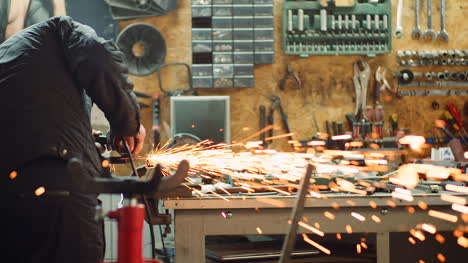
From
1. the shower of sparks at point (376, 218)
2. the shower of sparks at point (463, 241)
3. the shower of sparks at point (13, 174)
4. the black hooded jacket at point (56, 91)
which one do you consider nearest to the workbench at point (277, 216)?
the shower of sparks at point (376, 218)

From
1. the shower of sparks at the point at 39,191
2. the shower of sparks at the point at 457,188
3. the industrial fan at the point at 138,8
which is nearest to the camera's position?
the shower of sparks at the point at 39,191

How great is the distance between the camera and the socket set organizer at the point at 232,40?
162 inches

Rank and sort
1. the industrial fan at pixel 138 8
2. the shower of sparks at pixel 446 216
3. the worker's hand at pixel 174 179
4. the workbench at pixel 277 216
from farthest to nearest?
the industrial fan at pixel 138 8, the shower of sparks at pixel 446 216, the workbench at pixel 277 216, the worker's hand at pixel 174 179

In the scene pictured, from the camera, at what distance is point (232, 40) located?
413 centimetres

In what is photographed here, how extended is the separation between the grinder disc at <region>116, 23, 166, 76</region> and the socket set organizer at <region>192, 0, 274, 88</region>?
0.97 feet

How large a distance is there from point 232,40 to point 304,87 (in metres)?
0.74

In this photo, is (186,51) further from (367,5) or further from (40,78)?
(40,78)

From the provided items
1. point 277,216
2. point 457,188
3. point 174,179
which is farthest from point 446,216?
point 174,179

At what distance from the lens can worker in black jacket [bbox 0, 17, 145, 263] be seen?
1657mm

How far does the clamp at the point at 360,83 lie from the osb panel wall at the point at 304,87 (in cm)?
6

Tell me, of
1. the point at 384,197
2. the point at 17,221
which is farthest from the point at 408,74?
the point at 17,221

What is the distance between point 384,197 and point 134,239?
1.70 metres

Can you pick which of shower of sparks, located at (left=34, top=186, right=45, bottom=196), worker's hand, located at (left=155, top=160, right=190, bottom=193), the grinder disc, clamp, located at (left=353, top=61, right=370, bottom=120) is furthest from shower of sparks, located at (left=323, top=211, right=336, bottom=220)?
the grinder disc

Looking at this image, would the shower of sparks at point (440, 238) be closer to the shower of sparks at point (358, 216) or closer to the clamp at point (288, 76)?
the shower of sparks at point (358, 216)
